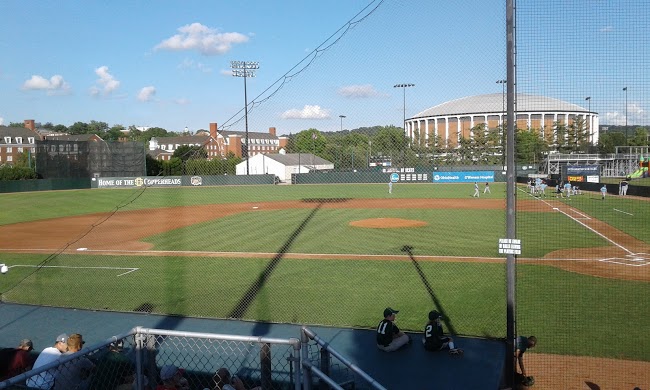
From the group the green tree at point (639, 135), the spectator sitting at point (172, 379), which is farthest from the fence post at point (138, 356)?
the green tree at point (639, 135)

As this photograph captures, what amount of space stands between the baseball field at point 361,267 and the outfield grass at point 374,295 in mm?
41

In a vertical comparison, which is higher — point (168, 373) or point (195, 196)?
point (195, 196)

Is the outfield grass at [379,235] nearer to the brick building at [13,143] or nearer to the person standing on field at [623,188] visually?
the person standing on field at [623,188]

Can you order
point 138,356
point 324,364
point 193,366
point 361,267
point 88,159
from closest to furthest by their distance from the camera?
point 138,356 → point 324,364 → point 193,366 → point 361,267 → point 88,159

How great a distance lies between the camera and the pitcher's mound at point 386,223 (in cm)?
2338

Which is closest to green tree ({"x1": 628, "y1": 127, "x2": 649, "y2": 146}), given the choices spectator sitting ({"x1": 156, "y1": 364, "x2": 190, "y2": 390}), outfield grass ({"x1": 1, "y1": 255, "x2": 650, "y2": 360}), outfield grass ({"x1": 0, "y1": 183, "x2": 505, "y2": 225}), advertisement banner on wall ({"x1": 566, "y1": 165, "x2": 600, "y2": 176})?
outfield grass ({"x1": 1, "y1": 255, "x2": 650, "y2": 360})

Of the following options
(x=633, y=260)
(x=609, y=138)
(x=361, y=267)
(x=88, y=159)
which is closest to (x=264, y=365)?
(x=609, y=138)

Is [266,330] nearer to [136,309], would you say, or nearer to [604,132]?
[136,309]

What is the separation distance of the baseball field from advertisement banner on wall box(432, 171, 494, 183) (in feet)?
24.0

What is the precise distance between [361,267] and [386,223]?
388 inches

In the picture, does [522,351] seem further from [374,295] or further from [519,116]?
[519,116]

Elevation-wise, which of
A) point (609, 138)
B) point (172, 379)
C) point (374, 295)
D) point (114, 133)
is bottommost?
point (374, 295)

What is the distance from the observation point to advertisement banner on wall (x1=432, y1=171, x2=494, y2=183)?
3721 centimetres

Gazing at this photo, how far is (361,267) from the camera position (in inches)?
578
